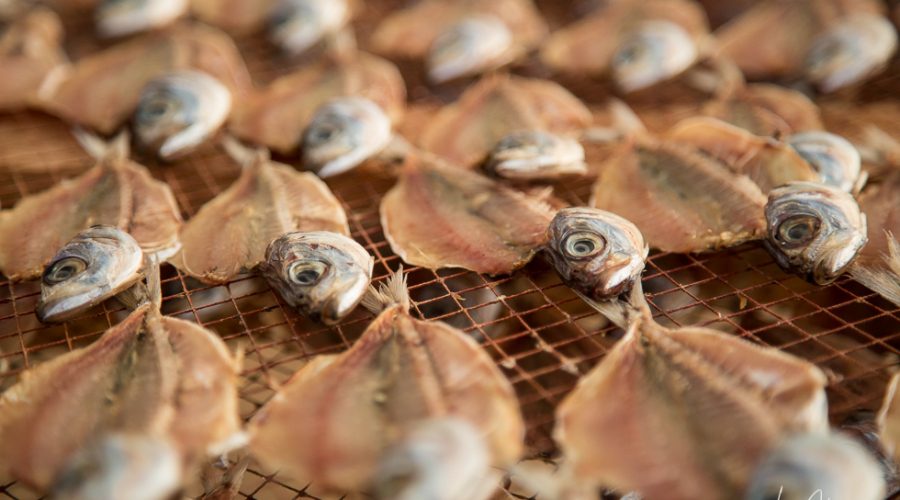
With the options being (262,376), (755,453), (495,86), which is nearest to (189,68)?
(495,86)

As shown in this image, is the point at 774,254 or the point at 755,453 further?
the point at 774,254

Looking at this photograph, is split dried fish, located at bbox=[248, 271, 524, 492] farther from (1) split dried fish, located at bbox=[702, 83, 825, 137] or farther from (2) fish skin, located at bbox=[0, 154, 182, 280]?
(1) split dried fish, located at bbox=[702, 83, 825, 137]

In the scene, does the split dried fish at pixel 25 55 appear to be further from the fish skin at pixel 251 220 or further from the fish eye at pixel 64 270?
the fish eye at pixel 64 270

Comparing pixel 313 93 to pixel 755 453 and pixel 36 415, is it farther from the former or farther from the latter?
pixel 755 453

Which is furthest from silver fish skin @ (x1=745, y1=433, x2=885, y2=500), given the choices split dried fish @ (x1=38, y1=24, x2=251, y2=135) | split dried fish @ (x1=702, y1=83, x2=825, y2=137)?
split dried fish @ (x1=38, y1=24, x2=251, y2=135)

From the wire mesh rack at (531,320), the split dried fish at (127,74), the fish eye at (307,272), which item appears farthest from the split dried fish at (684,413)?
the split dried fish at (127,74)
